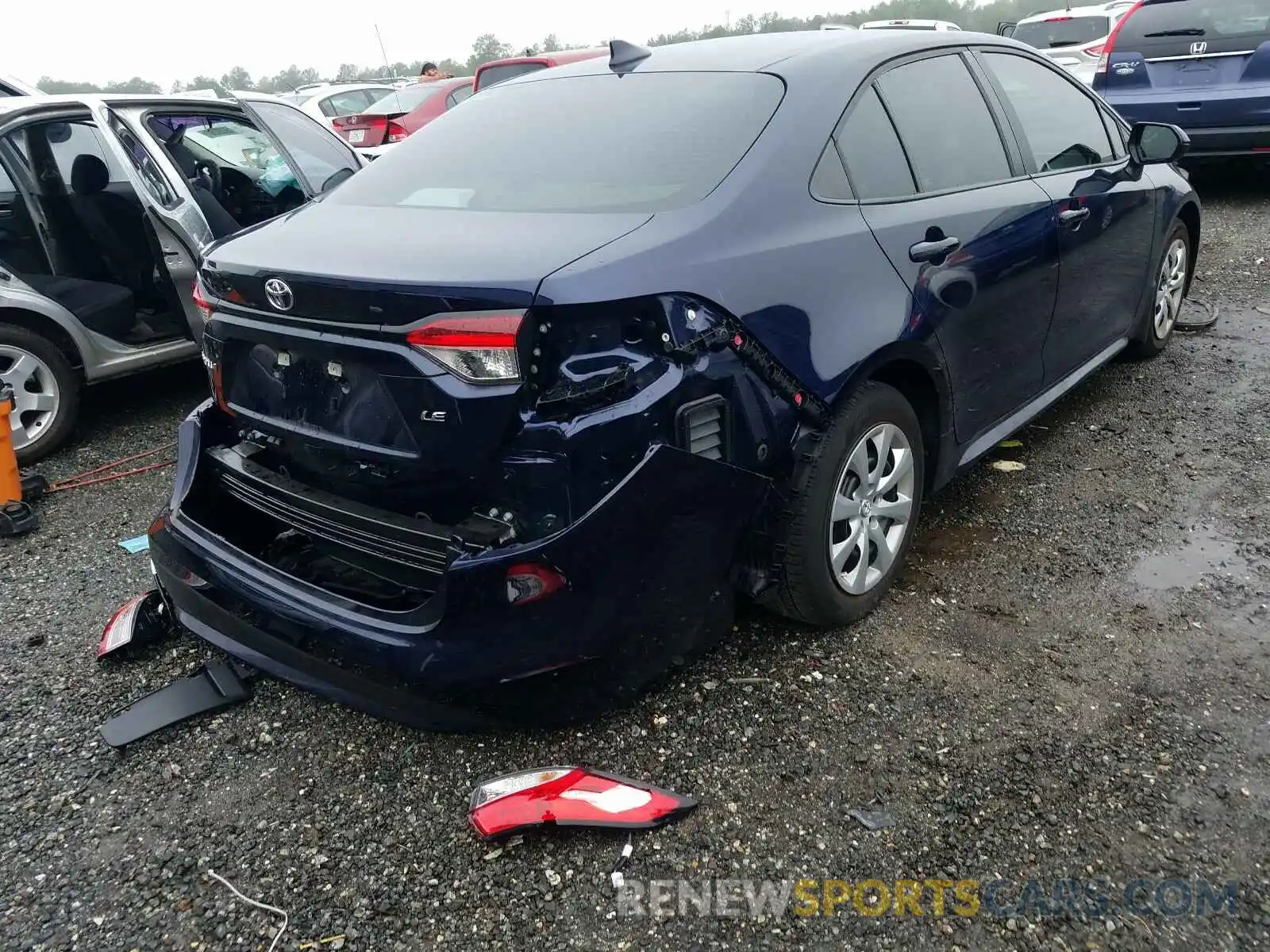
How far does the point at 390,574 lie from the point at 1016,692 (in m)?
1.69

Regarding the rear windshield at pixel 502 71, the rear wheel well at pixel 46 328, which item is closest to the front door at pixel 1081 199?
the rear wheel well at pixel 46 328

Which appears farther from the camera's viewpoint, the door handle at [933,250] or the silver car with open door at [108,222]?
the silver car with open door at [108,222]

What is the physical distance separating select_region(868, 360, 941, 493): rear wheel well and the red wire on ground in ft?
11.4

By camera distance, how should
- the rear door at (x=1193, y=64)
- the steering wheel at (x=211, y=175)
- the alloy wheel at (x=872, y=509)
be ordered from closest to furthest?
the alloy wheel at (x=872, y=509) → the steering wheel at (x=211, y=175) → the rear door at (x=1193, y=64)

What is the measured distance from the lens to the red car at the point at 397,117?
10.8 meters

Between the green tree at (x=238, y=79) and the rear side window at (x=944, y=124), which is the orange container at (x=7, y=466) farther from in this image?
the green tree at (x=238, y=79)

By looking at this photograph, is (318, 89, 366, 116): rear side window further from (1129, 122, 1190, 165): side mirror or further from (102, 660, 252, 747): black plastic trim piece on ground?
(102, 660, 252, 747): black plastic trim piece on ground

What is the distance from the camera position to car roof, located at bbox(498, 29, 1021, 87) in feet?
9.40

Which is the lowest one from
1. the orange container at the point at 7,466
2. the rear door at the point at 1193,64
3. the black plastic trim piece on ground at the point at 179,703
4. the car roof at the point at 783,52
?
the black plastic trim piece on ground at the point at 179,703

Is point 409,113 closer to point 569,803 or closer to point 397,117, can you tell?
point 397,117

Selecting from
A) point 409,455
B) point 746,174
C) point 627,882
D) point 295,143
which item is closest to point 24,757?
point 409,455

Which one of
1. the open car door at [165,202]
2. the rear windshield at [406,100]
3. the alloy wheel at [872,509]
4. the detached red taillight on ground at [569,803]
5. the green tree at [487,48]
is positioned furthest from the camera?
the green tree at [487,48]

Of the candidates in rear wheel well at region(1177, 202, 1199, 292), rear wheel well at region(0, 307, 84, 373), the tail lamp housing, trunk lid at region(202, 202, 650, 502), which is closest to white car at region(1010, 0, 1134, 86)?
the tail lamp housing

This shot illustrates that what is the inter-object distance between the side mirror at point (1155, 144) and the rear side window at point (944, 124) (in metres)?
1.29
